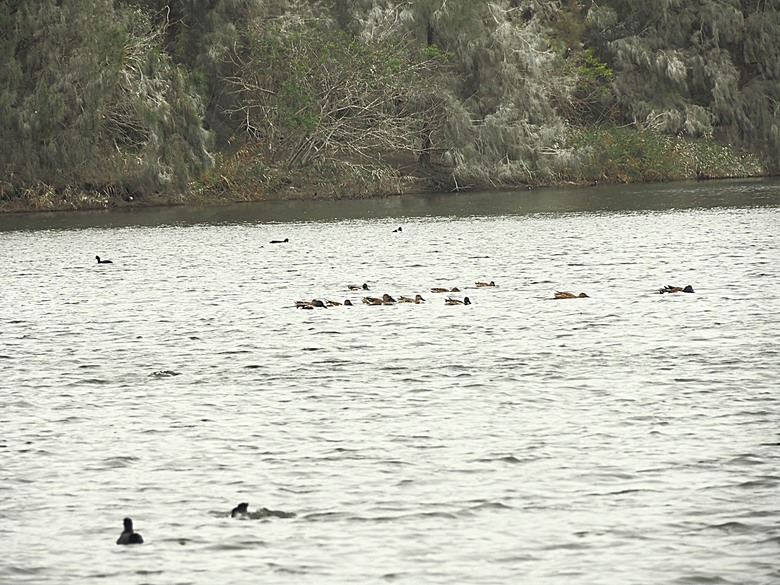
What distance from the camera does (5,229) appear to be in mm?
47156

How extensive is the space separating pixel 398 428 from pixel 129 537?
4.12 meters

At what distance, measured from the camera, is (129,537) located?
10.0 metres

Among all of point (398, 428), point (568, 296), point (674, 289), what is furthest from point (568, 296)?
point (398, 428)

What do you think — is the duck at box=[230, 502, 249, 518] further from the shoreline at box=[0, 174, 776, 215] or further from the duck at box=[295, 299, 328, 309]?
the shoreline at box=[0, 174, 776, 215]

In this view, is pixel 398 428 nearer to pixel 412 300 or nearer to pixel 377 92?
pixel 412 300

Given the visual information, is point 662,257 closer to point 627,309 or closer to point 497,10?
point 627,309

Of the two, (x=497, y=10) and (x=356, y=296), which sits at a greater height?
(x=497, y=10)

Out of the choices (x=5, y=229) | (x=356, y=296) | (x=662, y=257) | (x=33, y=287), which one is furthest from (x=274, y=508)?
(x=5, y=229)

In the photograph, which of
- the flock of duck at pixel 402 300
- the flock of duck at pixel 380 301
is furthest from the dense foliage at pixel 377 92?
the flock of duck at pixel 402 300

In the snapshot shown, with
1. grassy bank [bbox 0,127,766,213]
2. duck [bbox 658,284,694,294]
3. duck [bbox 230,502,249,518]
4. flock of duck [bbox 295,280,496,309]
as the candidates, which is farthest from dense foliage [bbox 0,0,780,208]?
duck [bbox 230,502,249,518]

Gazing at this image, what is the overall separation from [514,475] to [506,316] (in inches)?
432

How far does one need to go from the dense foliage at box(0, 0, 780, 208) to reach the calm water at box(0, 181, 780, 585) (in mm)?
24094

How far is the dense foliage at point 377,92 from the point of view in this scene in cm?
5284

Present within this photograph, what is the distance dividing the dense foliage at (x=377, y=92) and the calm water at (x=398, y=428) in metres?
24.1
